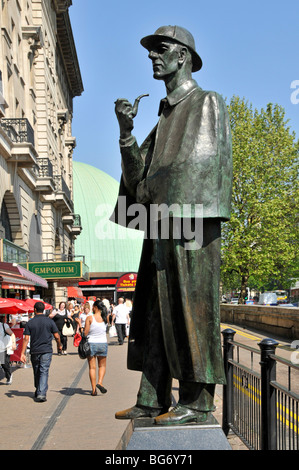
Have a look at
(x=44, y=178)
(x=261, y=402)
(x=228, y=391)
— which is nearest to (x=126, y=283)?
(x=44, y=178)

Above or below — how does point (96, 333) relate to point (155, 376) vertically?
below

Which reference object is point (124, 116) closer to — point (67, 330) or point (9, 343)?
point (9, 343)

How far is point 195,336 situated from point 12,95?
28.7m

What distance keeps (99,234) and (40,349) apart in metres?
82.9

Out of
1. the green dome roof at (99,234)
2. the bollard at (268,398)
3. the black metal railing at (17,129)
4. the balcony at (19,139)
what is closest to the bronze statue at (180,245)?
the bollard at (268,398)

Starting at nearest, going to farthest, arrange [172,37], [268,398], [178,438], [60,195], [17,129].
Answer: [178,438] < [172,37] < [268,398] < [17,129] < [60,195]

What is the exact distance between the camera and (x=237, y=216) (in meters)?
45.8

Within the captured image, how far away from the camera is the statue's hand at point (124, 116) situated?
14.4ft

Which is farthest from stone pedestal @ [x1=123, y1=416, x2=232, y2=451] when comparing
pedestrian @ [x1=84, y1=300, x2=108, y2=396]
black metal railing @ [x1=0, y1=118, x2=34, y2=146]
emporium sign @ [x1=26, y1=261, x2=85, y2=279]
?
emporium sign @ [x1=26, y1=261, x2=85, y2=279]

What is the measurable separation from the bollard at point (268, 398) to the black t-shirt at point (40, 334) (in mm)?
7753

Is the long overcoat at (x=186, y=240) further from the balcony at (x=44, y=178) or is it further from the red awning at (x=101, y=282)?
the red awning at (x=101, y=282)

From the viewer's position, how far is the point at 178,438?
3.99 m

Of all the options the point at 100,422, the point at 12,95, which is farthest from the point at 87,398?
the point at 12,95
